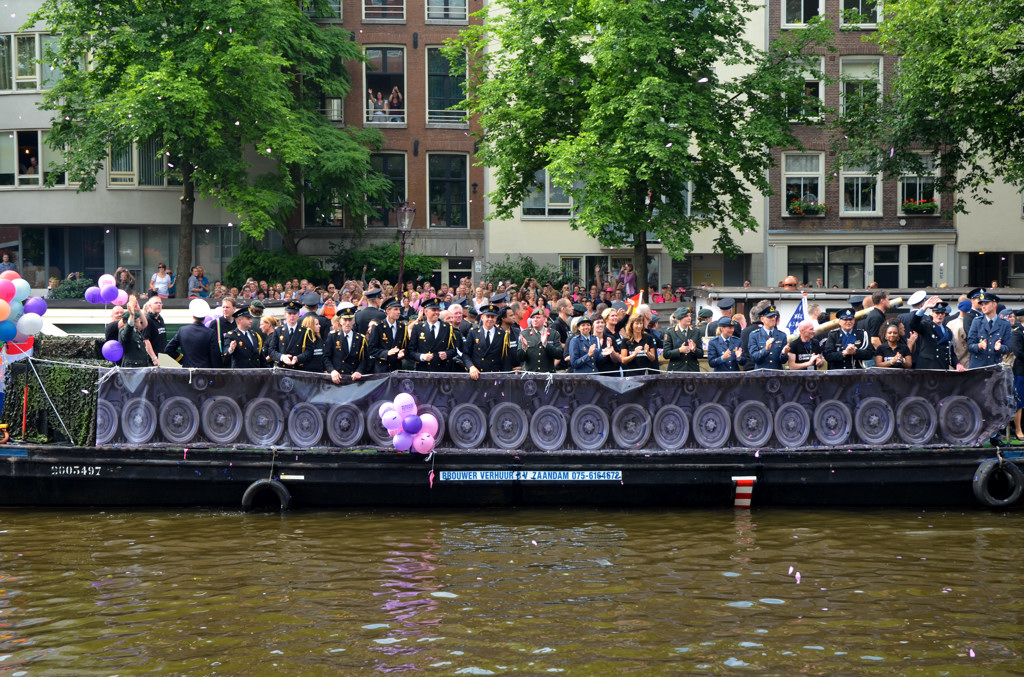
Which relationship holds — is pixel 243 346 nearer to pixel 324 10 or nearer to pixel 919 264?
pixel 324 10

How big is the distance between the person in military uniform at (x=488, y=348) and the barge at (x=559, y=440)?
935 millimetres

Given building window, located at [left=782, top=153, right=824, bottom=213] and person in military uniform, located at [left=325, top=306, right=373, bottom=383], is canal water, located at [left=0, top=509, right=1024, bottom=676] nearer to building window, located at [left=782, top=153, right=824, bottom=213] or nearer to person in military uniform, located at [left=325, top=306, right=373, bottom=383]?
person in military uniform, located at [left=325, top=306, right=373, bottom=383]

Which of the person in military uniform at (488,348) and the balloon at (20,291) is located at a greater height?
the balloon at (20,291)

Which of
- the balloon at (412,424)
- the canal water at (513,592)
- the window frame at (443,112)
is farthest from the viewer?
the window frame at (443,112)

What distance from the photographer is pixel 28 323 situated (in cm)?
1422

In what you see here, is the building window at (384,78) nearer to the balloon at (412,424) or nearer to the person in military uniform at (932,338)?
the person in military uniform at (932,338)

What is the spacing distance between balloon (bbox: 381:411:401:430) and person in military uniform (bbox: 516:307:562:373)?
2.56m

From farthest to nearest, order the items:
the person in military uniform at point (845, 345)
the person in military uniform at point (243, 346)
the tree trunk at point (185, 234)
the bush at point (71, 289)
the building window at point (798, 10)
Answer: the building window at point (798, 10) → the tree trunk at point (185, 234) → the bush at point (71, 289) → the person in military uniform at point (243, 346) → the person in military uniform at point (845, 345)

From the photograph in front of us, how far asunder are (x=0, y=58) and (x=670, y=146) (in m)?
22.7

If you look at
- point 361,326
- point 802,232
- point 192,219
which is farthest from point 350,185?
point 361,326

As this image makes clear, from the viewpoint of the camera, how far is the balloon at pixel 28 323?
14211 millimetres

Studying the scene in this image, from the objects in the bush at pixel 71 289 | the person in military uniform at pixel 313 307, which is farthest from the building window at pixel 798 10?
the person in military uniform at pixel 313 307

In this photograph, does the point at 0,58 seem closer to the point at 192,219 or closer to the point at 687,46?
the point at 192,219

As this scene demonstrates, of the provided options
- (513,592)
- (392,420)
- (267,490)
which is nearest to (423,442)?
(392,420)
